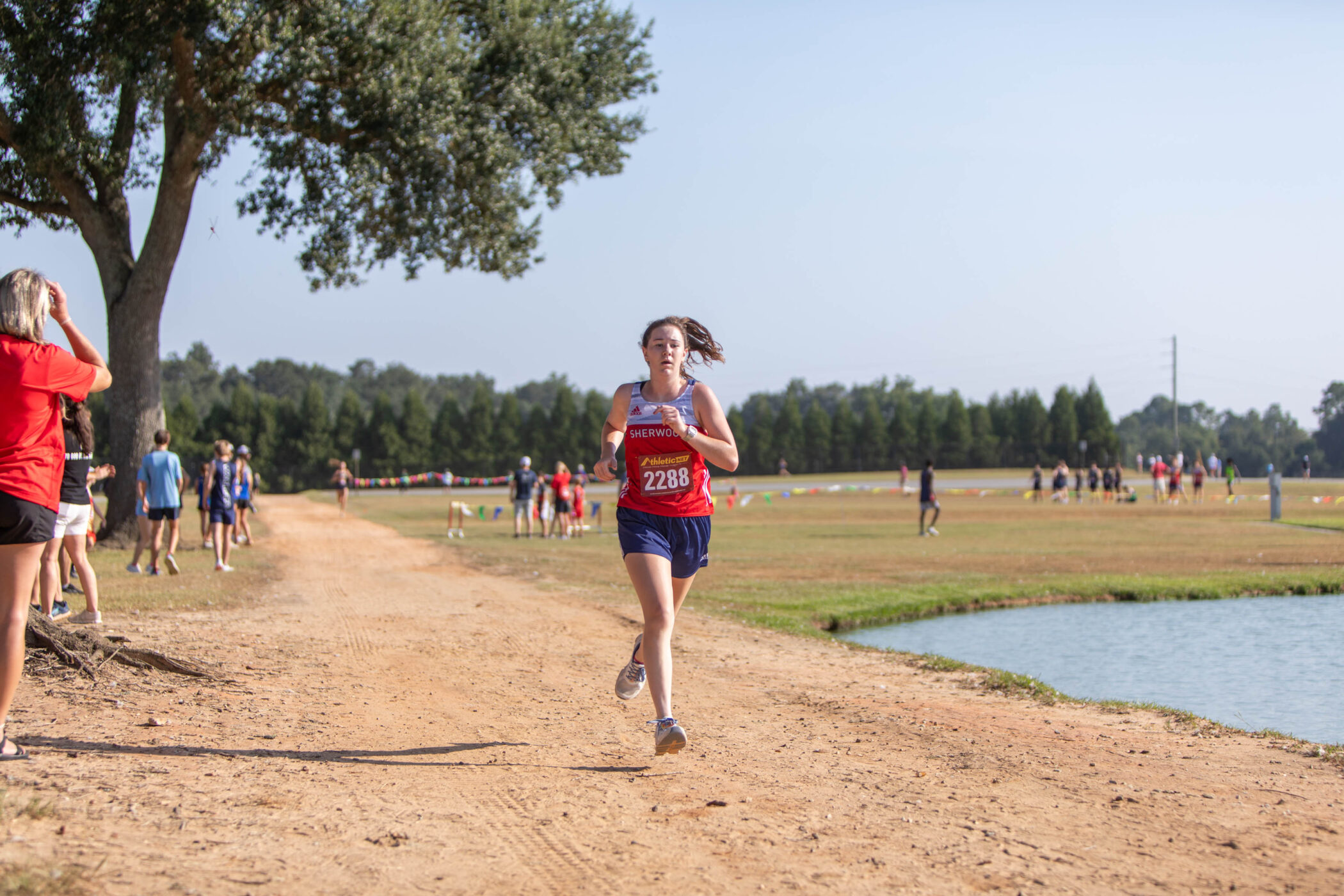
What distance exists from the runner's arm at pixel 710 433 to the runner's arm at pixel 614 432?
348 mm

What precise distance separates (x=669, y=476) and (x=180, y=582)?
1038 centimetres

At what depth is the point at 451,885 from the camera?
10.8ft

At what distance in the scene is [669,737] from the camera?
482 cm

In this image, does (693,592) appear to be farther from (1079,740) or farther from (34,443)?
(34,443)

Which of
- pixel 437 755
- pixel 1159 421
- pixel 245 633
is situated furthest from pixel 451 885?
pixel 1159 421

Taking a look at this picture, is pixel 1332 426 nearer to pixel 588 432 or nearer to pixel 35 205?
pixel 588 432

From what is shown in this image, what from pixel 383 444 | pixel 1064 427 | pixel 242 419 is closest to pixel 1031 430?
pixel 1064 427

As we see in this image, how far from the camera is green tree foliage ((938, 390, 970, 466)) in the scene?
90250 mm

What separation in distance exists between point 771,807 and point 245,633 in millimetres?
6111

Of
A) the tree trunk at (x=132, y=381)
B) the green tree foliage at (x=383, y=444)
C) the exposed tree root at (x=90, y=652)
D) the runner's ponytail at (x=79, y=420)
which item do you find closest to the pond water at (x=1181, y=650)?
the exposed tree root at (x=90, y=652)

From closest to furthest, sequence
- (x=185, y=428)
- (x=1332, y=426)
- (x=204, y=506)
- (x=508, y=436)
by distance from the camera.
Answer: (x=204, y=506), (x=185, y=428), (x=508, y=436), (x=1332, y=426)

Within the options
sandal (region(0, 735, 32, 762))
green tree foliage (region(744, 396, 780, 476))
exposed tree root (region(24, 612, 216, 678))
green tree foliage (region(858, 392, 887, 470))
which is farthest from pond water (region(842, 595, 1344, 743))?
green tree foliage (region(858, 392, 887, 470))

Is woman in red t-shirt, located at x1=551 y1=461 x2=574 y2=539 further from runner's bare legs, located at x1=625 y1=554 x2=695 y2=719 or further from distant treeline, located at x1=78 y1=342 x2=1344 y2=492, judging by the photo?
distant treeline, located at x1=78 y1=342 x2=1344 y2=492

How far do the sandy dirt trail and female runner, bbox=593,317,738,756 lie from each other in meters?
0.58
